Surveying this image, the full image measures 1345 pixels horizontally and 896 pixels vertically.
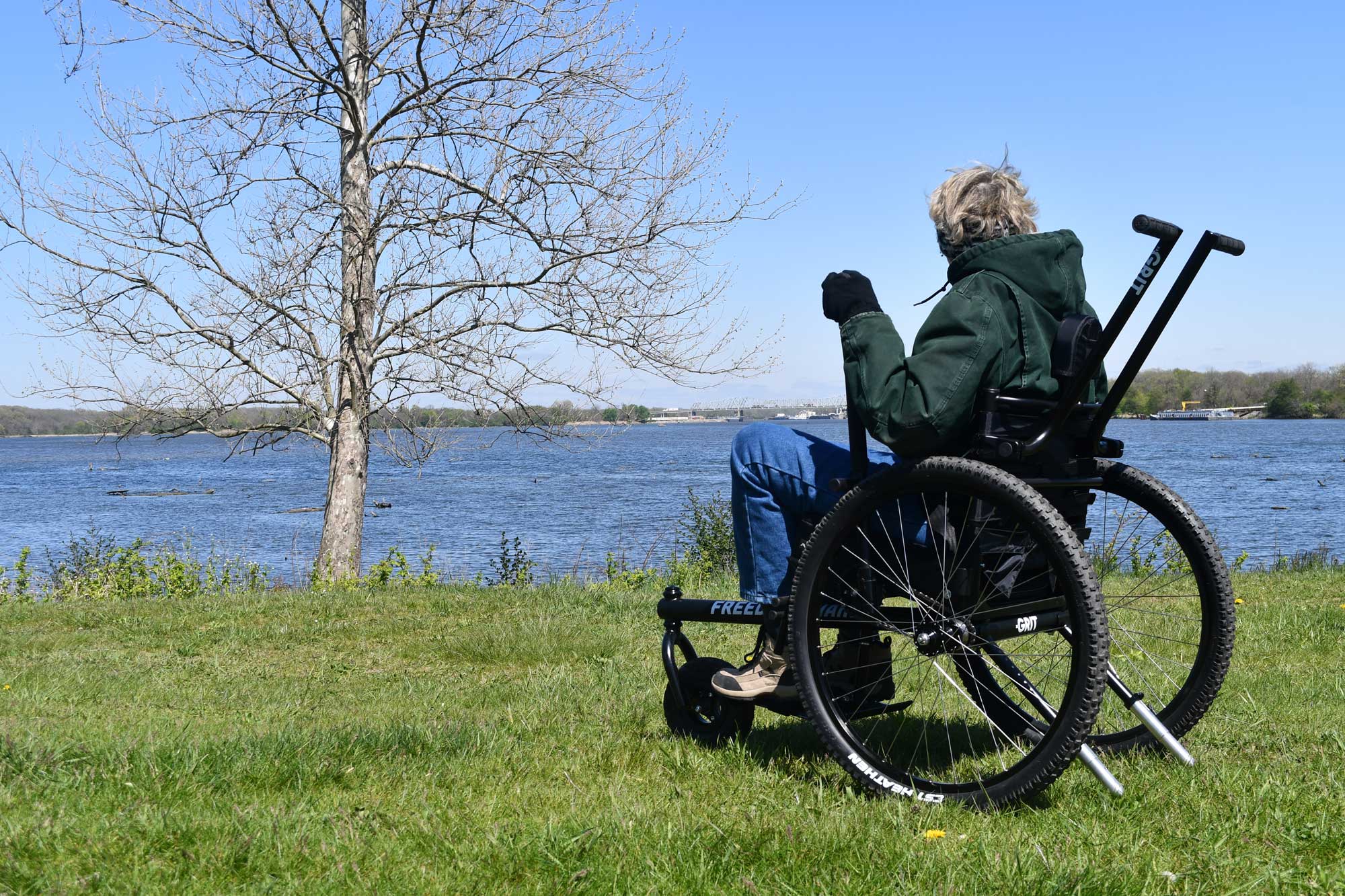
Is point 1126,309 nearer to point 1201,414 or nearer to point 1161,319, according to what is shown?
point 1161,319

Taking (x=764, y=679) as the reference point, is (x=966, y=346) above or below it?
above

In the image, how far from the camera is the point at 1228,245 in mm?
2869

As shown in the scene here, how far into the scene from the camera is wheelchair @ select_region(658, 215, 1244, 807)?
2736mm

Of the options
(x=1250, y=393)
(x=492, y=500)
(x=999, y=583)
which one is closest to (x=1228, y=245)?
(x=999, y=583)

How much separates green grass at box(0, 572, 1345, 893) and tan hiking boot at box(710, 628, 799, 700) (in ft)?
0.71

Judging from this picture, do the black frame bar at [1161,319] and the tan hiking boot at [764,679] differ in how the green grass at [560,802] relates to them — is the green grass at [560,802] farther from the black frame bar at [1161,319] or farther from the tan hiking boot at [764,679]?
the black frame bar at [1161,319]

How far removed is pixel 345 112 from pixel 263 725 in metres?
9.30

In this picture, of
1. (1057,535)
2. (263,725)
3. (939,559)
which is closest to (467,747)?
(263,725)

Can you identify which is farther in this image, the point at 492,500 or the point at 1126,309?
the point at 492,500

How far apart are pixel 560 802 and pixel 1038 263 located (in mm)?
1970

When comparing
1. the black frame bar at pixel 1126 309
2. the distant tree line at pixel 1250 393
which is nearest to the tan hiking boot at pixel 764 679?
the black frame bar at pixel 1126 309

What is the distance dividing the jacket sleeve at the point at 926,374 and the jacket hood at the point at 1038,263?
172 millimetres

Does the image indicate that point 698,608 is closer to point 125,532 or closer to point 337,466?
point 337,466

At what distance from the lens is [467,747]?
3521 millimetres
